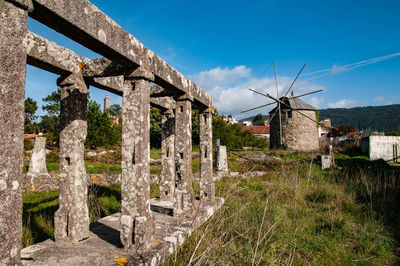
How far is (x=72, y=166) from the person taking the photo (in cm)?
365

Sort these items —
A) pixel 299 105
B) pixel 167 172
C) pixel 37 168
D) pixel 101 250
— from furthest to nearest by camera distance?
pixel 299 105 → pixel 37 168 → pixel 167 172 → pixel 101 250

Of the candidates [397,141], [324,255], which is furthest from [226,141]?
[324,255]

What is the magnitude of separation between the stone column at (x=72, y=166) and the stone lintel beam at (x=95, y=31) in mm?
1060

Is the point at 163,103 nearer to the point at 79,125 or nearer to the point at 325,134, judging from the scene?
the point at 79,125

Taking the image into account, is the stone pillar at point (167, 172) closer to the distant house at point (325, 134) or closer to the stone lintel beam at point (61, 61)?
the stone lintel beam at point (61, 61)

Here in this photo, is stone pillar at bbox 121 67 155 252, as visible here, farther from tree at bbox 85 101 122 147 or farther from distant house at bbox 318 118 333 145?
distant house at bbox 318 118 333 145

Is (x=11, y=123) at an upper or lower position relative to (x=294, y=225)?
upper

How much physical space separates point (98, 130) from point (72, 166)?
1555cm

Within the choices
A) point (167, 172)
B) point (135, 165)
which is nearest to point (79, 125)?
point (135, 165)

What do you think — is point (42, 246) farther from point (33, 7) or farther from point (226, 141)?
point (226, 141)

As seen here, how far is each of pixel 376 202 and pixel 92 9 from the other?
7.49m

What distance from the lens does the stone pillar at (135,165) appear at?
3.25 m

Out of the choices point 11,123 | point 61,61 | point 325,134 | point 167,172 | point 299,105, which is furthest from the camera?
point 325,134

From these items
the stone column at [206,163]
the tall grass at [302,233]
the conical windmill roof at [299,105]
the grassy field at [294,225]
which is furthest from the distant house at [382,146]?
the stone column at [206,163]
